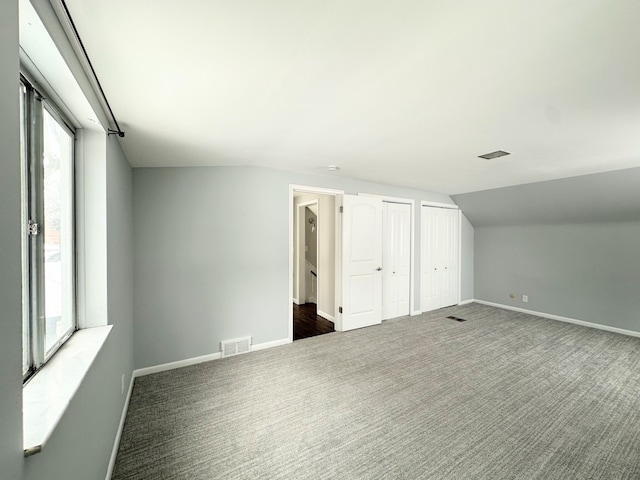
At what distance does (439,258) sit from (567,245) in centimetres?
205

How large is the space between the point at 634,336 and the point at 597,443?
3354mm

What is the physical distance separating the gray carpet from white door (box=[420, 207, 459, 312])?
1.70 m

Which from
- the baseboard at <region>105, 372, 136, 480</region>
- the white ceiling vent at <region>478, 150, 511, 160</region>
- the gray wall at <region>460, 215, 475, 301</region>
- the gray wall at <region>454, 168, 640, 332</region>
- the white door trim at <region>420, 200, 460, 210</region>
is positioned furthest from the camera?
the gray wall at <region>460, 215, 475, 301</region>

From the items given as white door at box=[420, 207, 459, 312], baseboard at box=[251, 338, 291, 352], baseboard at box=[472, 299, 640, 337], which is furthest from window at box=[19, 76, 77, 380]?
baseboard at box=[472, 299, 640, 337]

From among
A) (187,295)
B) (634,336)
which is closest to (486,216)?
(634,336)

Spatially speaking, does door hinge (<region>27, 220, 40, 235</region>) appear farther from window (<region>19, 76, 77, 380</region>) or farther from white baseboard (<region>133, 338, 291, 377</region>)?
white baseboard (<region>133, 338, 291, 377</region>)

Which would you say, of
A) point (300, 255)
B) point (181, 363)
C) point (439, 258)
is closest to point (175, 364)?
point (181, 363)

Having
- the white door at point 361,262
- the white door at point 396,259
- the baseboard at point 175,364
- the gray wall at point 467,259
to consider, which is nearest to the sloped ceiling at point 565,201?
the gray wall at point 467,259

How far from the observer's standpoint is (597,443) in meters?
1.84

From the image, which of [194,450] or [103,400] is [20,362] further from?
[194,450]

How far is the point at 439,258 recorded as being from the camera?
5258 mm

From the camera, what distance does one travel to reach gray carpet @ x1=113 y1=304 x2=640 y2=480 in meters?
1.65

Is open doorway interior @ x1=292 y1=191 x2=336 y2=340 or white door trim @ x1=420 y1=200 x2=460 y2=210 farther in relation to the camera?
white door trim @ x1=420 y1=200 x2=460 y2=210

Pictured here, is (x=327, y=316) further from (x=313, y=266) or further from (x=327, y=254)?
(x=313, y=266)
